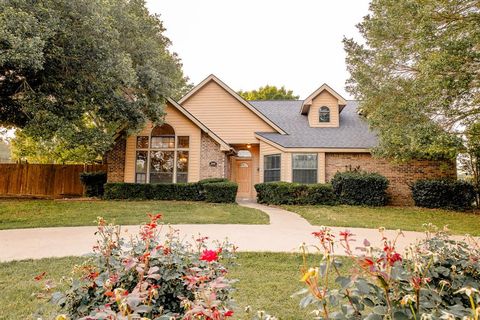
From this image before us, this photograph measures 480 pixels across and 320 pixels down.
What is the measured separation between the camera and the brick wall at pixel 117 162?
15262mm

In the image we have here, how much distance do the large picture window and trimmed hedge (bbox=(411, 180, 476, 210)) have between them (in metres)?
5.08

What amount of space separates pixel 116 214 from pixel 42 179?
11344 mm

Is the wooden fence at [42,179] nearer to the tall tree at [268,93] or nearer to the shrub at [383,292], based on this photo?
the shrub at [383,292]

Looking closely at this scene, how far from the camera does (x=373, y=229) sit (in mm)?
8469

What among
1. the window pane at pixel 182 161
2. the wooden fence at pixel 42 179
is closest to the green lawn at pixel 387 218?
the window pane at pixel 182 161

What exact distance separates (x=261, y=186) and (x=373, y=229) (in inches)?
275

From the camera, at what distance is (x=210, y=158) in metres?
15.3

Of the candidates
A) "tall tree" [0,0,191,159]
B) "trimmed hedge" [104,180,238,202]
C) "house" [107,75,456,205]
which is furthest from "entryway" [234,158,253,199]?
"tall tree" [0,0,191,159]

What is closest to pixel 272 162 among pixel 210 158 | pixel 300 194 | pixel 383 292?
pixel 300 194

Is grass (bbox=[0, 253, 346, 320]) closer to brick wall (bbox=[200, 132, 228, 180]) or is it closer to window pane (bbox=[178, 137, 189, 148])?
brick wall (bbox=[200, 132, 228, 180])

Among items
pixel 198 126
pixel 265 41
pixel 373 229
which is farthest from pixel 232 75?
pixel 373 229

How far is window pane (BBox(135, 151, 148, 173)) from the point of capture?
50.1ft

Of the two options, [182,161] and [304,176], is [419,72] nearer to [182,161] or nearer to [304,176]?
[304,176]

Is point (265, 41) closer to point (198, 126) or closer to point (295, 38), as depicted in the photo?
point (295, 38)
